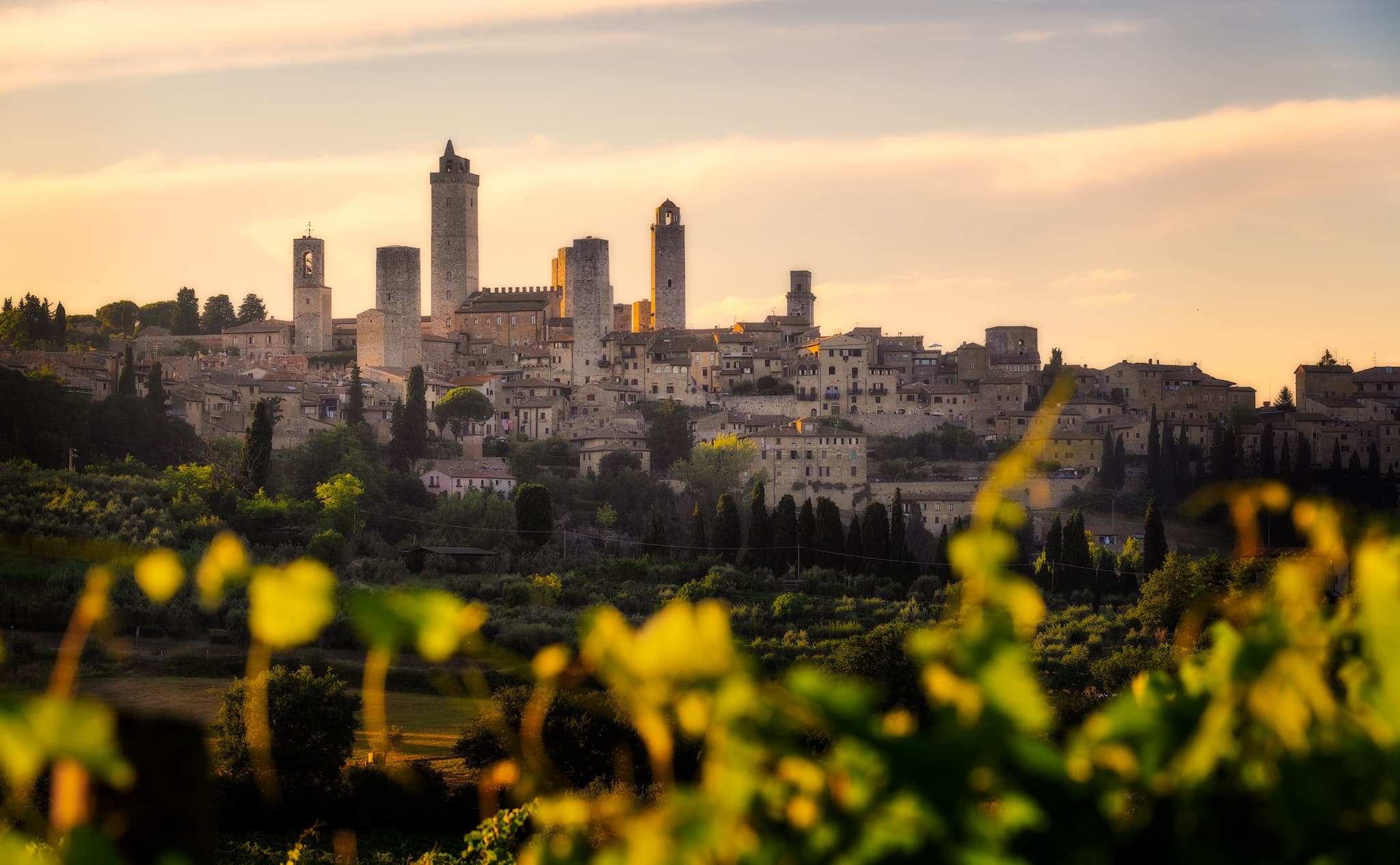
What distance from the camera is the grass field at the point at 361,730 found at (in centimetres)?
2159

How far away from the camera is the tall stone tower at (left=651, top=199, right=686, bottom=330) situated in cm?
6831

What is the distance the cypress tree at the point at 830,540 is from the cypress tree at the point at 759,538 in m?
1.11

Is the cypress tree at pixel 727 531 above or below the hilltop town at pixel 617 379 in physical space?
below

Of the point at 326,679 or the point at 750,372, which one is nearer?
the point at 326,679

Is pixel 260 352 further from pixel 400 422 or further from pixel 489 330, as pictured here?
pixel 400 422

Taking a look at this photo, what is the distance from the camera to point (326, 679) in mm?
20641

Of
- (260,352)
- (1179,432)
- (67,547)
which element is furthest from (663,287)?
(67,547)

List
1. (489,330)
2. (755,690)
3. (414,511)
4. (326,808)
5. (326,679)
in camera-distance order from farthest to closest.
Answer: (489,330) < (414,511) < (326,679) < (326,808) < (755,690)

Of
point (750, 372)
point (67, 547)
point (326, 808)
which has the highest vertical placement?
point (750, 372)

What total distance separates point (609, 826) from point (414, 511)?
3915 centimetres

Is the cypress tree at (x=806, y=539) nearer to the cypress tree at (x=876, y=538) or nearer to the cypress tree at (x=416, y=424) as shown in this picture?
the cypress tree at (x=876, y=538)

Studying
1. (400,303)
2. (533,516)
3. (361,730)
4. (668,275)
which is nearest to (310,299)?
(400,303)

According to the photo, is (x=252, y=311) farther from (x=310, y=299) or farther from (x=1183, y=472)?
(x=1183, y=472)

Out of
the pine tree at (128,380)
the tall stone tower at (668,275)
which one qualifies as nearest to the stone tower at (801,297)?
the tall stone tower at (668,275)
